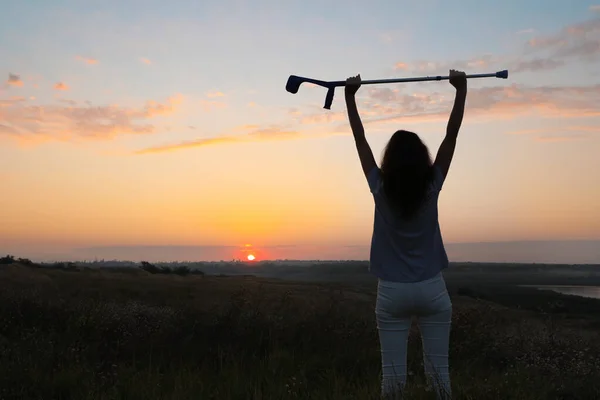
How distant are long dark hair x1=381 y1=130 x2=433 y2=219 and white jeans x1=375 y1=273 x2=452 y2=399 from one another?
0.45 meters

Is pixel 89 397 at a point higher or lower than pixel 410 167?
lower

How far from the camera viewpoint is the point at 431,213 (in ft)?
11.6

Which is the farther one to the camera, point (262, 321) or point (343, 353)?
point (262, 321)

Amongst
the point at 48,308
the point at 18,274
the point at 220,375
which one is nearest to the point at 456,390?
the point at 220,375

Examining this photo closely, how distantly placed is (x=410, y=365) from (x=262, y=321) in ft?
8.26

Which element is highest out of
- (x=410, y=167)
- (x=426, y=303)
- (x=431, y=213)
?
(x=410, y=167)

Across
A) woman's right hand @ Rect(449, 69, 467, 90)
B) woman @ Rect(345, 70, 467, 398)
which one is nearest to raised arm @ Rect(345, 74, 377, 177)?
woman @ Rect(345, 70, 467, 398)

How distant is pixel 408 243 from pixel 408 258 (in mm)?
103

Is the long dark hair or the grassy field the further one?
the grassy field

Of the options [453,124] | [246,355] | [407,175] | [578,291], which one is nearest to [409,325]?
[407,175]

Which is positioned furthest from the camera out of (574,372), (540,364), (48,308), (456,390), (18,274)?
(18,274)

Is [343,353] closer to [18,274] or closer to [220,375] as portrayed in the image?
[220,375]

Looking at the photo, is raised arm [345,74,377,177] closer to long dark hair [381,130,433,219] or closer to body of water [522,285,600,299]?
long dark hair [381,130,433,219]

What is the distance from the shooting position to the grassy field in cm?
476
